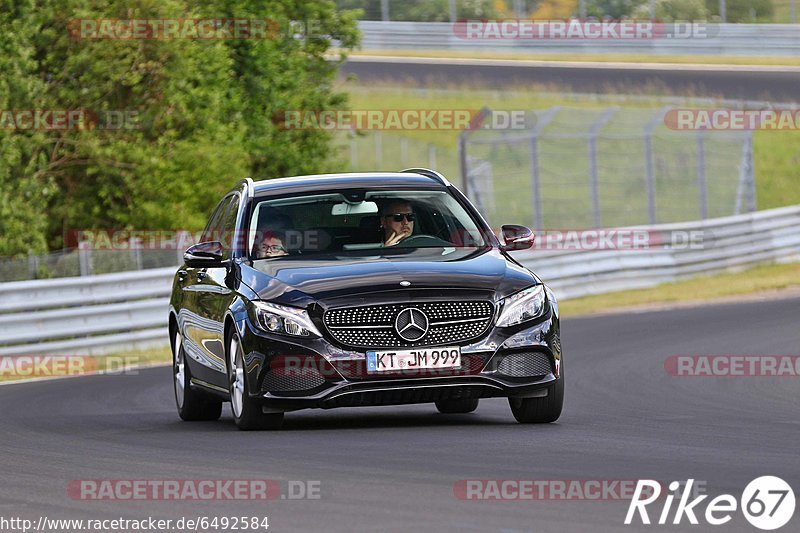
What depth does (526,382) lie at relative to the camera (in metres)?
10.5

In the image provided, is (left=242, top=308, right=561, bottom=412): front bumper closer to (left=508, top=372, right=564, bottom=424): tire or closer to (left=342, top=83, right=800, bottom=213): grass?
(left=508, top=372, right=564, bottom=424): tire

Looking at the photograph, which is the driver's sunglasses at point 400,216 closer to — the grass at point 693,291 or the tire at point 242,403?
the tire at point 242,403

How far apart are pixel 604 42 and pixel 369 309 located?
43.7 m

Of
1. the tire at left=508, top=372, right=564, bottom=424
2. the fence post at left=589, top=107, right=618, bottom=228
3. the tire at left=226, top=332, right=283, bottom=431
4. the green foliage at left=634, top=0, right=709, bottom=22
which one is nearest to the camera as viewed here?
the tire at left=226, top=332, right=283, bottom=431

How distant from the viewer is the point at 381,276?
1037 centimetres

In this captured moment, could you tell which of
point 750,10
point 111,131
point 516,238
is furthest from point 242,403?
point 750,10

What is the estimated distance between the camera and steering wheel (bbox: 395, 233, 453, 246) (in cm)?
1128

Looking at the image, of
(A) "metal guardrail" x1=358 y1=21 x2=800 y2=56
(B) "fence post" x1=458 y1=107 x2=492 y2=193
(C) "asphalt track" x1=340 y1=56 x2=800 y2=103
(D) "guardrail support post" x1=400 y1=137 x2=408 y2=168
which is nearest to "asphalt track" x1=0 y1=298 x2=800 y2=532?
(B) "fence post" x1=458 y1=107 x2=492 y2=193

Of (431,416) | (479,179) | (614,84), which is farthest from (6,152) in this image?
(614,84)

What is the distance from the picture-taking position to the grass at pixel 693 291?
26250 millimetres

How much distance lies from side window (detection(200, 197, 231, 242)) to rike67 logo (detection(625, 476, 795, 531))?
18.2 feet

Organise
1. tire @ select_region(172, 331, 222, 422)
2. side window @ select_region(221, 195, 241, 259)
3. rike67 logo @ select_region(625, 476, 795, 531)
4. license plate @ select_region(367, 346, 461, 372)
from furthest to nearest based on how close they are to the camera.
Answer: tire @ select_region(172, 331, 222, 422)
side window @ select_region(221, 195, 241, 259)
license plate @ select_region(367, 346, 461, 372)
rike67 logo @ select_region(625, 476, 795, 531)

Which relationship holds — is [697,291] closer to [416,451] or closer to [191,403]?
[191,403]

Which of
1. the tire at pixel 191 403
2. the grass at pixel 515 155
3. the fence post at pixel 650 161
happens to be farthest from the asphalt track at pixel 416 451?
the grass at pixel 515 155
